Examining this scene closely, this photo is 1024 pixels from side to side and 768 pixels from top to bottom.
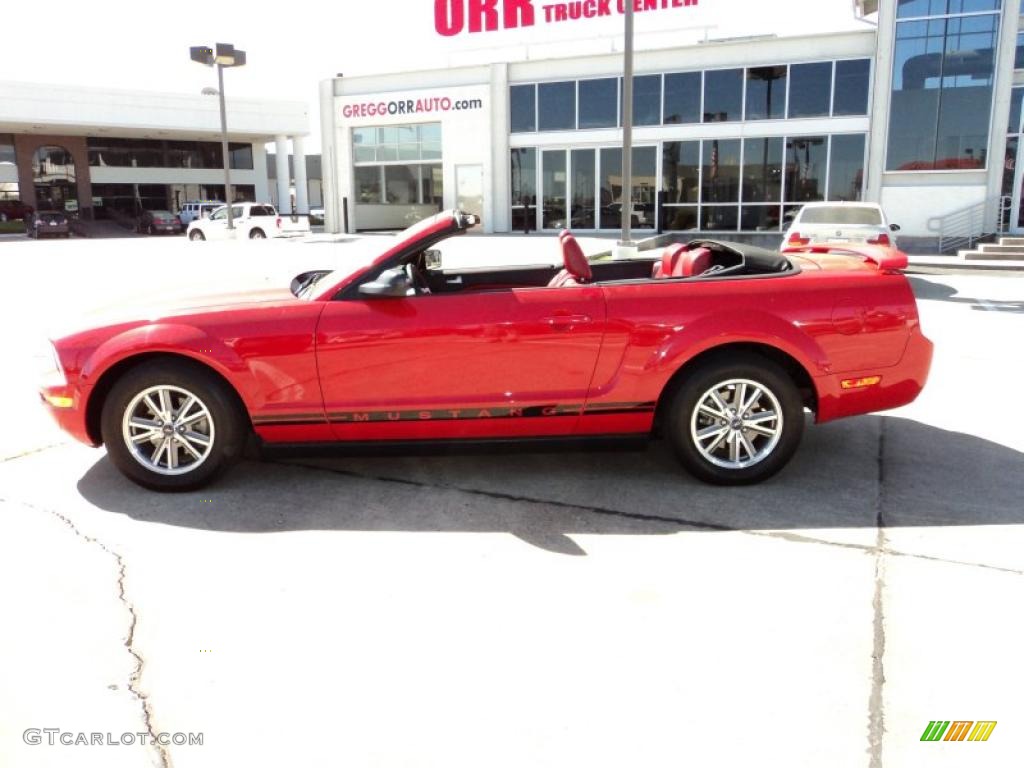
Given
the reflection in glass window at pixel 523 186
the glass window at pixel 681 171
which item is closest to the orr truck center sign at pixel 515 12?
the reflection in glass window at pixel 523 186

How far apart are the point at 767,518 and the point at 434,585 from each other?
67.3 inches

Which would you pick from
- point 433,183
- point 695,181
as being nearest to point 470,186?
point 433,183

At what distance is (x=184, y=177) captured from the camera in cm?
5653

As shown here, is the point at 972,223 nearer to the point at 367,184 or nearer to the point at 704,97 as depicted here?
the point at 704,97

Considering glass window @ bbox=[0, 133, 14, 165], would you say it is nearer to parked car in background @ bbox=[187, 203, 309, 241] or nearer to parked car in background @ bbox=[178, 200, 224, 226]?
parked car in background @ bbox=[178, 200, 224, 226]

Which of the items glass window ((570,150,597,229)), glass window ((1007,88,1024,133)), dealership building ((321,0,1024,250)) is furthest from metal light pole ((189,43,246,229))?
glass window ((1007,88,1024,133))

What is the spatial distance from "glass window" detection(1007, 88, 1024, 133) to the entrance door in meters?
15.9

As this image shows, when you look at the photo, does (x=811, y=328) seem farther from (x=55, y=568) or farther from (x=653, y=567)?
(x=55, y=568)

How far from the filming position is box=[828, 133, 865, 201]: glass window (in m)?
23.5

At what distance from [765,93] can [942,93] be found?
486 centimetres

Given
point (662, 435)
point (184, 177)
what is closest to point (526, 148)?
point (662, 435)

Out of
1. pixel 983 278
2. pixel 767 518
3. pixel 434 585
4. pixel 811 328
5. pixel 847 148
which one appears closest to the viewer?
pixel 434 585

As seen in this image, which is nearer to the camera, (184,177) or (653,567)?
(653,567)

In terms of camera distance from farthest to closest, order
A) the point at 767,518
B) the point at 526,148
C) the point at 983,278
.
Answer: the point at 526,148
the point at 983,278
the point at 767,518
